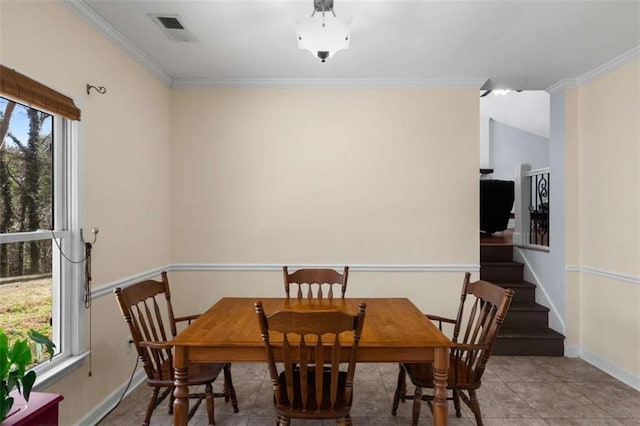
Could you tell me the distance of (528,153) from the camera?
22.9ft

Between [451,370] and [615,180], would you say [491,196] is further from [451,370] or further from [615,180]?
[451,370]

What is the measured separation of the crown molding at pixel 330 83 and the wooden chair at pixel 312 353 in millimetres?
2365

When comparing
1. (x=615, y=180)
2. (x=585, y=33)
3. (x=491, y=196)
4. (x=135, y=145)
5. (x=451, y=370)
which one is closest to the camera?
(x=451, y=370)

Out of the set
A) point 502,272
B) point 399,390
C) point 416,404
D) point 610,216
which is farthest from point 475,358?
point 502,272

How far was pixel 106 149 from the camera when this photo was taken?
244 centimetres

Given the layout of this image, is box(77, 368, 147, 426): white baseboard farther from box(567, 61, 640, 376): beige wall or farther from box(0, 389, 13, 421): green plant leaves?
box(567, 61, 640, 376): beige wall

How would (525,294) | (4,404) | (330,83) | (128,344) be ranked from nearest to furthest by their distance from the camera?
1. (4,404)
2. (128,344)
3. (330,83)
4. (525,294)

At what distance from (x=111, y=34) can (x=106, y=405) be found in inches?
97.6

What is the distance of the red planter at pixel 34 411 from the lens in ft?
4.17

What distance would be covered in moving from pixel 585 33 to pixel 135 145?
3328 millimetres

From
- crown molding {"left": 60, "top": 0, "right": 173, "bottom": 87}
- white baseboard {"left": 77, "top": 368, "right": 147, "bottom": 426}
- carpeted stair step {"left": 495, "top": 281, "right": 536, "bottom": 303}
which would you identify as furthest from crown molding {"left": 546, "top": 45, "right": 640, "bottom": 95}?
white baseboard {"left": 77, "top": 368, "right": 147, "bottom": 426}

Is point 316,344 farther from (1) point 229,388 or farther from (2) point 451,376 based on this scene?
(1) point 229,388

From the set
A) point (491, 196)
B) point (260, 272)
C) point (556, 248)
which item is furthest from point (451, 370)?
point (491, 196)

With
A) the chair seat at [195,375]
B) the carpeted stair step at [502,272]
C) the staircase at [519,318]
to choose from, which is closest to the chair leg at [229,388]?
the chair seat at [195,375]
